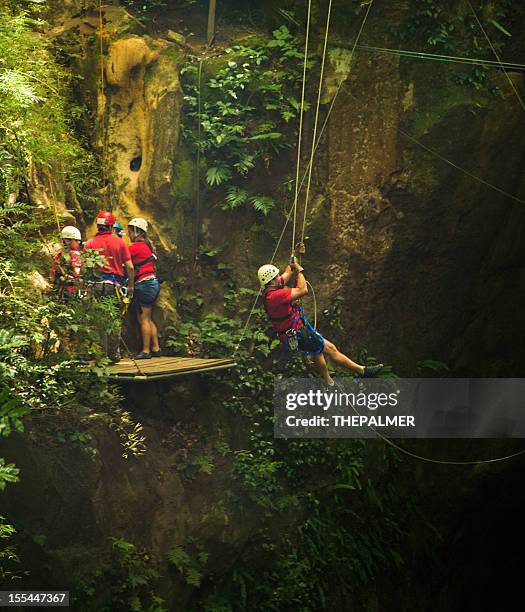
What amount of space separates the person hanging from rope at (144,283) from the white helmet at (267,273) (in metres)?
1.20

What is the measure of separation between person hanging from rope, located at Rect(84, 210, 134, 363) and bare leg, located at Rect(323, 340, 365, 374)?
2.21 m

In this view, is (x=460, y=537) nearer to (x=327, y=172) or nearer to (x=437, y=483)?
(x=437, y=483)

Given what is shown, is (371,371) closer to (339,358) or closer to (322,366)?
(339,358)

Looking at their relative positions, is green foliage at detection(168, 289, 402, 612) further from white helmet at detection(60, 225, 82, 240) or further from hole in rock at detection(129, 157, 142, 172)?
hole in rock at detection(129, 157, 142, 172)

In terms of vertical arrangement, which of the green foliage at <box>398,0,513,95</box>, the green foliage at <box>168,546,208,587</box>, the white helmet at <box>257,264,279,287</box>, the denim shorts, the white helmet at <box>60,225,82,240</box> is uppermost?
the green foliage at <box>398,0,513,95</box>

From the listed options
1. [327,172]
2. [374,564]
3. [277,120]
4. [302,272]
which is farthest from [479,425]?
[277,120]

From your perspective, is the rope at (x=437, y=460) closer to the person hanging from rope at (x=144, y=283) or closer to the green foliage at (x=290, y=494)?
the green foliage at (x=290, y=494)

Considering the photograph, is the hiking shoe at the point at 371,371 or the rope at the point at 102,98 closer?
the hiking shoe at the point at 371,371

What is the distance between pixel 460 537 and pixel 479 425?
141 centimetres

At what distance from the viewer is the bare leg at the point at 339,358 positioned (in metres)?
9.65

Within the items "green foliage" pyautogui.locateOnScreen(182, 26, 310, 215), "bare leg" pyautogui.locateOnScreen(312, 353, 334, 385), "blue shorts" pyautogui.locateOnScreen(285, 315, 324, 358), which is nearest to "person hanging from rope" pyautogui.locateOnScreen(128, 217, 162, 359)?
"green foliage" pyautogui.locateOnScreen(182, 26, 310, 215)

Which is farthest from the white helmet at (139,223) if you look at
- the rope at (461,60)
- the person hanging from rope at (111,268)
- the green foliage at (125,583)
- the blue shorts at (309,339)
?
the rope at (461,60)

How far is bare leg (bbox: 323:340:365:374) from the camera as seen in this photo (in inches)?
380

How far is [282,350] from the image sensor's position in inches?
390
